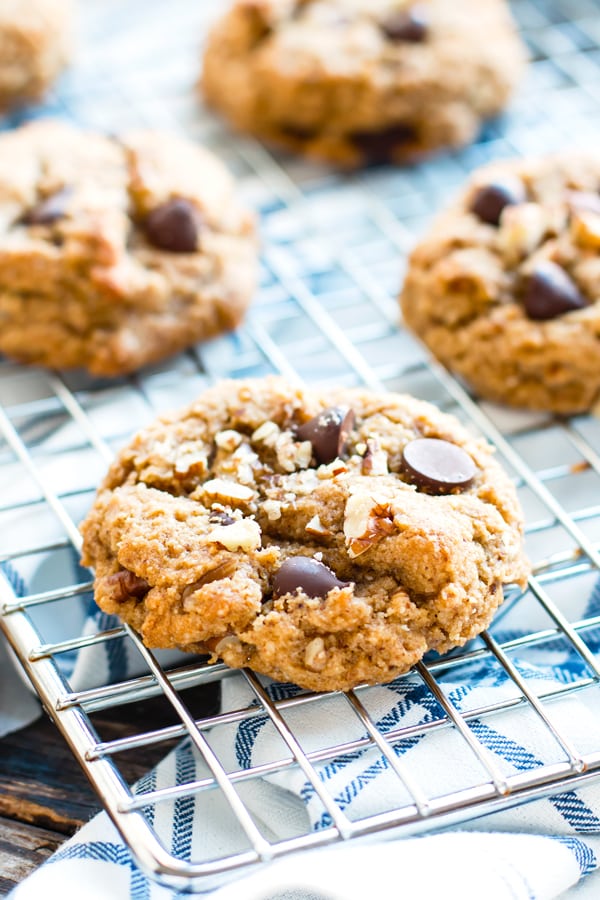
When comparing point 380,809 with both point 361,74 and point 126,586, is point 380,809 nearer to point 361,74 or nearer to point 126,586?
point 126,586

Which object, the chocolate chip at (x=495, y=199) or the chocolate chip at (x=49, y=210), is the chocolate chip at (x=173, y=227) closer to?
the chocolate chip at (x=49, y=210)

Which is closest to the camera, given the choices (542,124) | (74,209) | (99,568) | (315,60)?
(99,568)

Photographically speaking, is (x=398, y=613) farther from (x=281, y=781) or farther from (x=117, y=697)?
(x=117, y=697)

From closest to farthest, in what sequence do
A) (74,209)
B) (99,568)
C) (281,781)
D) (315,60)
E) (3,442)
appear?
(281,781) → (99,568) → (3,442) → (74,209) → (315,60)

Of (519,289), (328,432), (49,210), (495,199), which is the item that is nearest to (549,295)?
(519,289)

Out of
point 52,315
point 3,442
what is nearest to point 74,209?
point 52,315

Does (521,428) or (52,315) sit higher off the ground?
(52,315)

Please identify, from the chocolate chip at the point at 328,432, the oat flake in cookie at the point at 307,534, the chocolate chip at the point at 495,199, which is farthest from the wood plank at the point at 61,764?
the chocolate chip at the point at 495,199

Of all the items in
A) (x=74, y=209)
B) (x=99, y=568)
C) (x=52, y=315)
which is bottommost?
(x=99, y=568)
